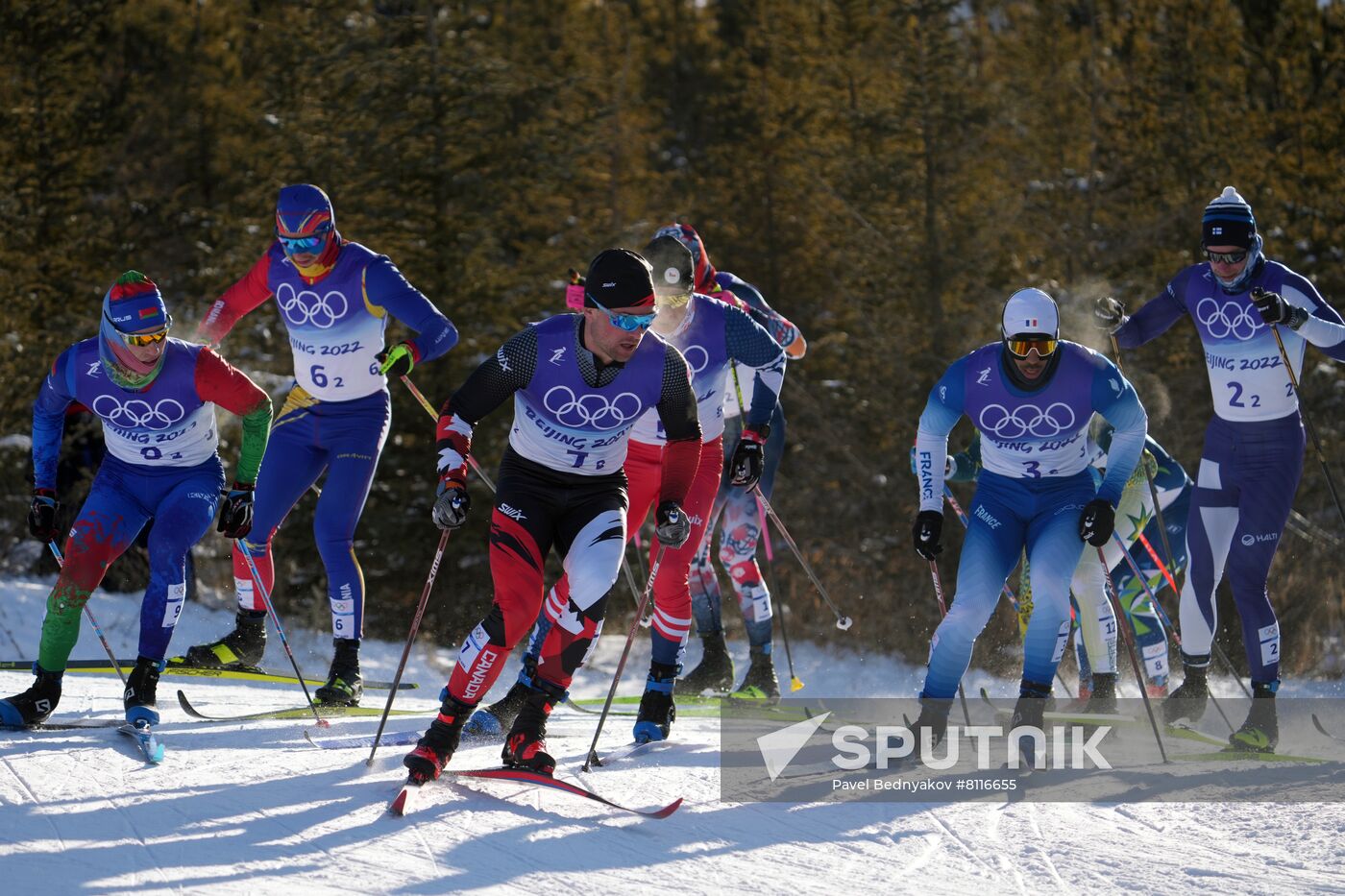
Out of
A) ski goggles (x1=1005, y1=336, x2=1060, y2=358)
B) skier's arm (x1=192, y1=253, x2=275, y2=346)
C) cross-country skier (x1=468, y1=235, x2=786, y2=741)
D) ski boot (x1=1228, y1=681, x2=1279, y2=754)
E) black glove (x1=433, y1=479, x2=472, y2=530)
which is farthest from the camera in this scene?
skier's arm (x1=192, y1=253, x2=275, y2=346)

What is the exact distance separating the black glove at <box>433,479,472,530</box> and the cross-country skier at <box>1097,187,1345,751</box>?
12.9ft

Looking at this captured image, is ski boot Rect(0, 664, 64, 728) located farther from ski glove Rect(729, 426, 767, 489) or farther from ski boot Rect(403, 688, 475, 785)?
ski glove Rect(729, 426, 767, 489)

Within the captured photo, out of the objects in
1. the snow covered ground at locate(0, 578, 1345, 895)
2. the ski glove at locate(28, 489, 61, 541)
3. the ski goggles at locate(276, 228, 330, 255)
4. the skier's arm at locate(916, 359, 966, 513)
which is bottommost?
the snow covered ground at locate(0, 578, 1345, 895)

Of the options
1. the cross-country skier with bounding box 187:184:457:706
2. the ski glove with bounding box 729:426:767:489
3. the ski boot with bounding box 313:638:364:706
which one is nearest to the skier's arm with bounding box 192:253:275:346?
the cross-country skier with bounding box 187:184:457:706

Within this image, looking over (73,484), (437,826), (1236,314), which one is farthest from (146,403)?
(73,484)

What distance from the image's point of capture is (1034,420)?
6312 mm

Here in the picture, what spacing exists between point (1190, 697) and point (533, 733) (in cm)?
384

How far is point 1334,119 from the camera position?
15.7 metres

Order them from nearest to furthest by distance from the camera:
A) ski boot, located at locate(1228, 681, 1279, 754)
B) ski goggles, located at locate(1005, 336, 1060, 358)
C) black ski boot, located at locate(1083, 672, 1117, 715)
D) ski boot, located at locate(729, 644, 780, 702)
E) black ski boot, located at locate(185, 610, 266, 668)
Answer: ski goggles, located at locate(1005, 336, 1060, 358), ski boot, located at locate(1228, 681, 1279, 754), black ski boot, located at locate(185, 610, 266, 668), black ski boot, located at locate(1083, 672, 1117, 715), ski boot, located at locate(729, 644, 780, 702)

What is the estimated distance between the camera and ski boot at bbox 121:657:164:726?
6043 mm

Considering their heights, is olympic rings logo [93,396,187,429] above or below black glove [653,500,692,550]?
above

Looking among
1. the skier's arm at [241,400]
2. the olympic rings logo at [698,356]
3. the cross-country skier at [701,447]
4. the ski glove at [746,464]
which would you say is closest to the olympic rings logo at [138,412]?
the skier's arm at [241,400]

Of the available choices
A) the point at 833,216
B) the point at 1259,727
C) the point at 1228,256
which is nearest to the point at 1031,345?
the point at 1228,256

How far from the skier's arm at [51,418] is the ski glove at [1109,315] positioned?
4.97 meters
